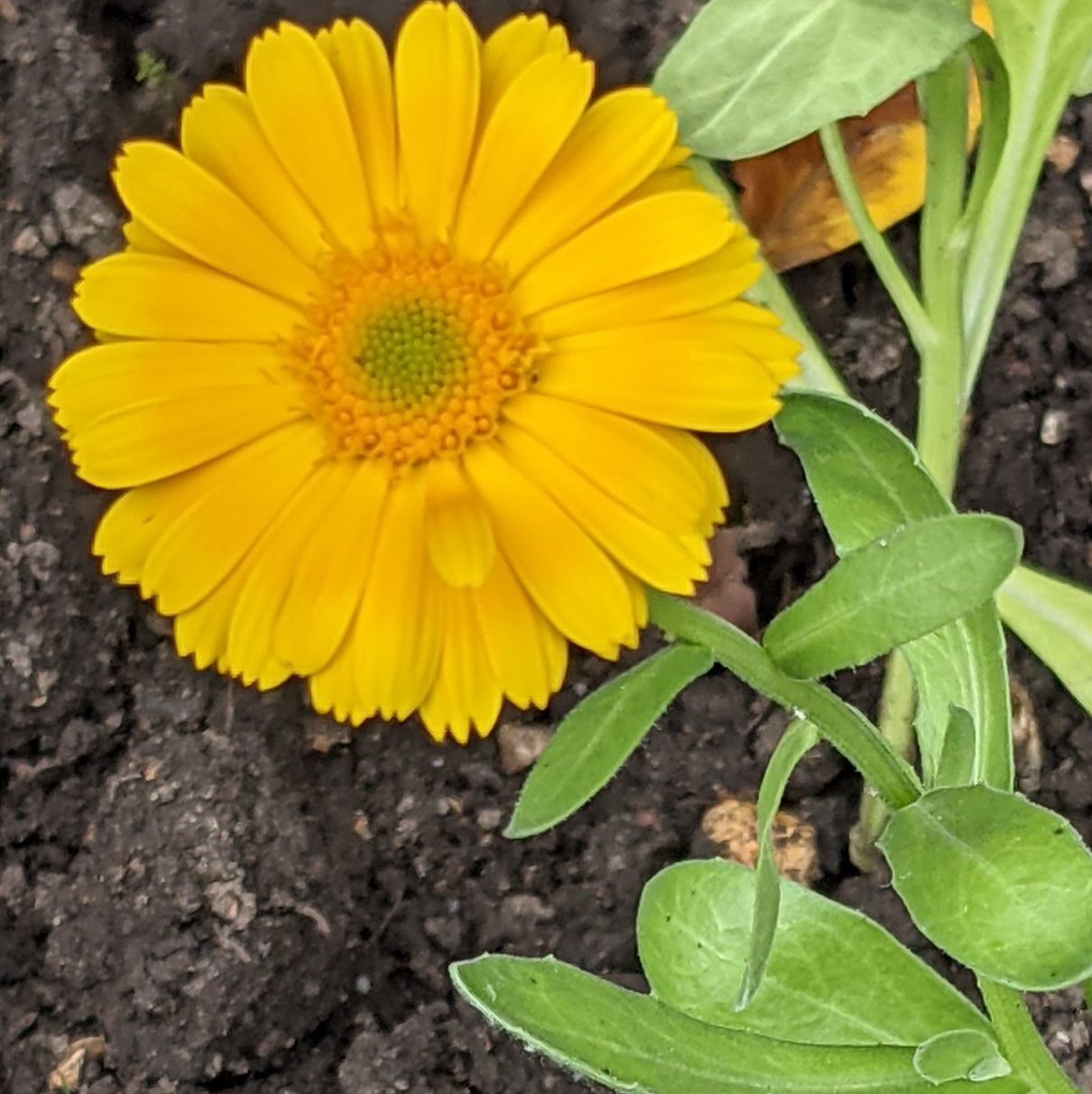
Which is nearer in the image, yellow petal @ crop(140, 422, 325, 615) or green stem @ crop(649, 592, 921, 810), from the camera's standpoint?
green stem @ crop(649, 592, 921, 810)

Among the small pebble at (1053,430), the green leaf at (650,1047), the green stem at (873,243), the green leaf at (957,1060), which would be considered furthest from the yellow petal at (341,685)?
the small pebble at (1053,430)

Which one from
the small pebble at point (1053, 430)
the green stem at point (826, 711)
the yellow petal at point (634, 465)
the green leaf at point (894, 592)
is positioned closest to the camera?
the green leaf at point (894, 592)

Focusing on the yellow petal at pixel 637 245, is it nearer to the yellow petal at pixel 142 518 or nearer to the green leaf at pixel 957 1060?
the yellow petal at pixel 142 518

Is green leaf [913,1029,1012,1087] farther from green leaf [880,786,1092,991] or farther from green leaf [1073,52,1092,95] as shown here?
green leaf [1073,52,1092,95]

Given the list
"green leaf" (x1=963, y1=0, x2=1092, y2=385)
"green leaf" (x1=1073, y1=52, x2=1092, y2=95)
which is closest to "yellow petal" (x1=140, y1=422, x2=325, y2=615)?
"green leaf" (x1=963, y1=0, x2=1092, y2=385)

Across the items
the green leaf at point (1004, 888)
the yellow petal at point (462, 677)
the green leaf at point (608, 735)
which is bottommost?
the green leaf at point (1004, 888)

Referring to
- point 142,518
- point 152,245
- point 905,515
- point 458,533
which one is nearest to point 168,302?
point 152,245

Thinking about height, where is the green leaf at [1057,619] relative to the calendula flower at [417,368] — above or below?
below
